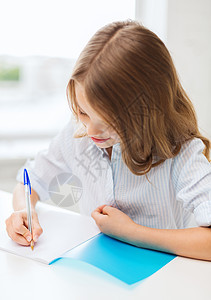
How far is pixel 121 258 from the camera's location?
0.65m

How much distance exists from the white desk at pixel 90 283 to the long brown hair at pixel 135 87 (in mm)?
284

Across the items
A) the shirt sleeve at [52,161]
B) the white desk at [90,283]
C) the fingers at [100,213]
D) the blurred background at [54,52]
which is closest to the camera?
the white desk at [90,283]

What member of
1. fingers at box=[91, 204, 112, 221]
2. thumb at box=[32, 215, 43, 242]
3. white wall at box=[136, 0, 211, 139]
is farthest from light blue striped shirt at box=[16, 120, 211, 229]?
white wall at box=[136, 0, 211, 139]

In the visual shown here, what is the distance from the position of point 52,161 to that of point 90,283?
0.51 m

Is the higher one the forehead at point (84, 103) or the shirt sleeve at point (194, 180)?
the forehead at point (84, 103)

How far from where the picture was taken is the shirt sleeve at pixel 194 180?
2.37ft

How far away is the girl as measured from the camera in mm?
698

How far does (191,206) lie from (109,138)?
0.23m

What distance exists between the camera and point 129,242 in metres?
0.71

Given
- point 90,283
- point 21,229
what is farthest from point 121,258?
point 21,229

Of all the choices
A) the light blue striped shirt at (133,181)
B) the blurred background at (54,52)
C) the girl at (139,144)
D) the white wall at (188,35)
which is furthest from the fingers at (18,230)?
the white wall at (188,35)

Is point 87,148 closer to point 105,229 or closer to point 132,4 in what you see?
point 105,229

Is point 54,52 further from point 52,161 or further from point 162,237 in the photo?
point 162,237

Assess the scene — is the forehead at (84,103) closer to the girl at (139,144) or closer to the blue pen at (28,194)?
the girl at (139,144)
